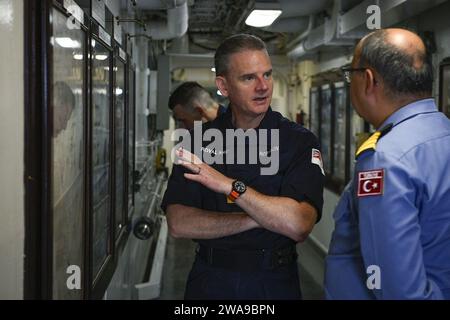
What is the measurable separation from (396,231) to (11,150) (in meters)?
0.94

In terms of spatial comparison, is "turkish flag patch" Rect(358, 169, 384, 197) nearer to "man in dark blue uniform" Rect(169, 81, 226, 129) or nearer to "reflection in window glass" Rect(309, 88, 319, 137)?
"man in dark blue uniform" Rect(169, 81, 226, 129)

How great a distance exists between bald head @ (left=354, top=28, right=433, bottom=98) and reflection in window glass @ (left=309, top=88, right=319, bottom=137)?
4466mm

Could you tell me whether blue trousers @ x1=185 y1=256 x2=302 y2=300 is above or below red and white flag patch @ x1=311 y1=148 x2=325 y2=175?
below

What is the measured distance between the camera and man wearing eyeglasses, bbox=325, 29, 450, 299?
3.69ft

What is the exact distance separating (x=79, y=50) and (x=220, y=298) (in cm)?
101

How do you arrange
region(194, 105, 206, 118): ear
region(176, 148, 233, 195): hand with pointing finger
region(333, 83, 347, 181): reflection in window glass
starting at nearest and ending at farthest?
region(176, 148, 233, 195): hand with pointing finger
region(194, 105, 206, 118): ear
region(333, 83, 347, 181): reflection in window glass

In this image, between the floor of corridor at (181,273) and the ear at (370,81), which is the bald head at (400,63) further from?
the floor of corridor at (181,273)

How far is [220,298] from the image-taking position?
5.63 ft

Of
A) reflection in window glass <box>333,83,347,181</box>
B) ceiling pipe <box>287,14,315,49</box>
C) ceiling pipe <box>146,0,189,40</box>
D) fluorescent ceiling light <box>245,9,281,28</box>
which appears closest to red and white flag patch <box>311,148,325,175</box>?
ceiling pipe <box>146,0,189,40</box>

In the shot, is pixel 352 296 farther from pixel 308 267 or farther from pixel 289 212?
pixel 308 267

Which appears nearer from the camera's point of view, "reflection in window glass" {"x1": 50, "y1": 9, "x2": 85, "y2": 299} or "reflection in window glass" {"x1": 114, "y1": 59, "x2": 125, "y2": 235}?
"reflection in window glass" {"x1": 50, "y1": 9, "x2": 85, "y2": 299}

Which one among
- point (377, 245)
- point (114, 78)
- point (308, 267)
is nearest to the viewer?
point (377, 245)

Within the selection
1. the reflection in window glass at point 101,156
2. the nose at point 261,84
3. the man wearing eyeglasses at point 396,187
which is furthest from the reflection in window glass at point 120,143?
the man wearing eyeglasses at point 396,187

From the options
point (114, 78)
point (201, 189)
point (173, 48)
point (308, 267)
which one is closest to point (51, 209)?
point (201, 189)
